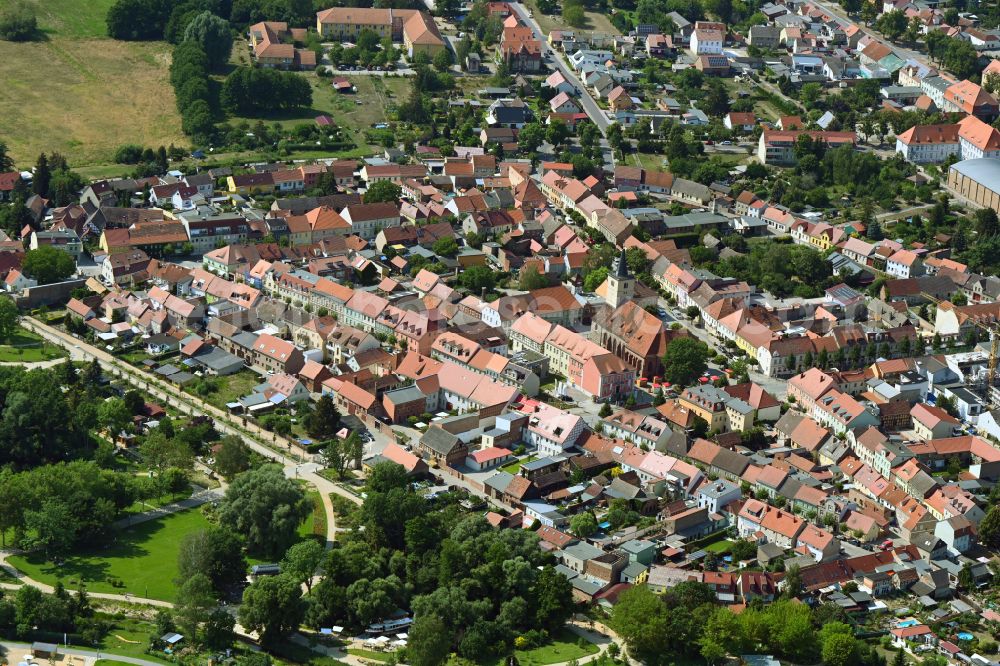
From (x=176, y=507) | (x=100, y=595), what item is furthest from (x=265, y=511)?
(x=100, y=595)

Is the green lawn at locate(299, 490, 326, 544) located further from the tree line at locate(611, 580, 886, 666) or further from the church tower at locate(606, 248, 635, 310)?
the church tower at locate(606, 248, 635, 310)

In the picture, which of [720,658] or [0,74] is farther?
[0,74]

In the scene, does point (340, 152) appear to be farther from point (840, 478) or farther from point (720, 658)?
point (720, 658)

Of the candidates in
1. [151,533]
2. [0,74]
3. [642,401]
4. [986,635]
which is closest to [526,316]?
[642,401]

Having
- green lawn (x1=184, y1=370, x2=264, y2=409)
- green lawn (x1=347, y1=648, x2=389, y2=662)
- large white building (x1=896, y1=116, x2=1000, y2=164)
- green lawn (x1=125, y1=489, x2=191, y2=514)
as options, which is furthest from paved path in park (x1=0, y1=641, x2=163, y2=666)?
large white building (x1=896, y1=116, x2=1000, y2=164)

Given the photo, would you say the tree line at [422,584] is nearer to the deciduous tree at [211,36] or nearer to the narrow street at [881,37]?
the deciduous tree at [211,36]
